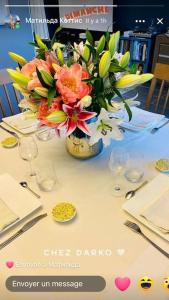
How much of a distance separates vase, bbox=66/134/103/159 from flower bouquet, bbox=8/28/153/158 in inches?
1.7

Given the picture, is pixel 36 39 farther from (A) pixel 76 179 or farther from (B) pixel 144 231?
(B) pixel 144 231

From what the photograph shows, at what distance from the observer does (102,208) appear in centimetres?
81

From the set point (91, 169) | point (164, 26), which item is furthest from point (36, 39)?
point (164, 26)

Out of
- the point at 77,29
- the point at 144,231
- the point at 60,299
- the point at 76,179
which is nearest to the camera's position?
the point at 60,299

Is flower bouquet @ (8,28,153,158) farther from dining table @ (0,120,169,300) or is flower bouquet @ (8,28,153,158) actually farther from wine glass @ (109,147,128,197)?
dining table @ (0,120,169,300)

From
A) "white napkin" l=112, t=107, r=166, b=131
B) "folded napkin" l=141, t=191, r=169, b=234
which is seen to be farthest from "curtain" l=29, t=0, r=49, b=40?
"folded napkin" l=141, t=191, r=169, b=234

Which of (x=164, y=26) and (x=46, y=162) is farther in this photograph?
(x=164, y=26)

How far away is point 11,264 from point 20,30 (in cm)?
226

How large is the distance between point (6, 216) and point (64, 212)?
0.61ft

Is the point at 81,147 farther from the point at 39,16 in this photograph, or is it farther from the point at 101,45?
the point at 39,16

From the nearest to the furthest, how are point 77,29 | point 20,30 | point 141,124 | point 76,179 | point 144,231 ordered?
1. point 144,231
2. point 76,179
3. point 141,124
4. point 20,30
5. point 77,29

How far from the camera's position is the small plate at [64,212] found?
77 cm

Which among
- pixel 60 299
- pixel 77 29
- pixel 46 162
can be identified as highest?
pixel 77 29

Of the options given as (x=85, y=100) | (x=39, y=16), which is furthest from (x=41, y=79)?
(x=39, y=16)
